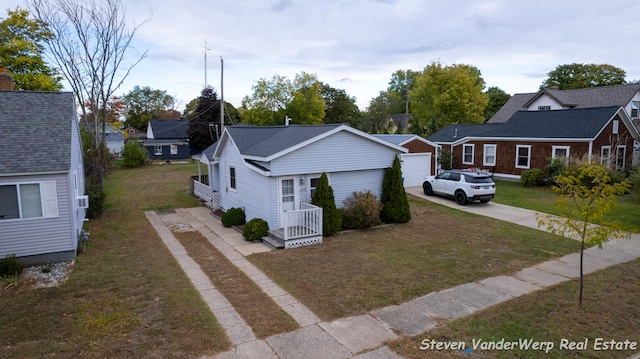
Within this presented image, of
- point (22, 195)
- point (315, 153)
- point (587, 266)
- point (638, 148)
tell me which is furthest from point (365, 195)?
point (638, 148)

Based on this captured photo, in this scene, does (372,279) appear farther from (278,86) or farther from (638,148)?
(278,86)

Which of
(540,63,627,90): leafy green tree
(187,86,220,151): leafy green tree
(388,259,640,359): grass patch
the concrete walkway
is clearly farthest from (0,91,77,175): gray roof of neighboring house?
(540,63,627,90): leafy green tree

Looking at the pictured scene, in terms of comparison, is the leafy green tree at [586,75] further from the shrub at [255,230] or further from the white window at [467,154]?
the shrub at [255,230]

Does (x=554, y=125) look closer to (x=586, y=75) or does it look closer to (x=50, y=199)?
(x=50, y=199)

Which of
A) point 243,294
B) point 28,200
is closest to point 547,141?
point 243,294

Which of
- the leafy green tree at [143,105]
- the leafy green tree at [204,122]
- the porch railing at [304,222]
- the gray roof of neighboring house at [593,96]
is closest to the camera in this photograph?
the porch railing at [304,222]

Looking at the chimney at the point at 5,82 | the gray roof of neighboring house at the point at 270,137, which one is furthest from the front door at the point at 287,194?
the chimney at the point at 5,82

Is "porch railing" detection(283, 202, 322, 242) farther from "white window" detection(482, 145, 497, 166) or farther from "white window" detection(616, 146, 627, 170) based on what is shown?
"white window" detection(616, 146, 627, 170)
